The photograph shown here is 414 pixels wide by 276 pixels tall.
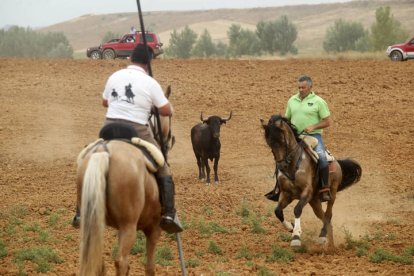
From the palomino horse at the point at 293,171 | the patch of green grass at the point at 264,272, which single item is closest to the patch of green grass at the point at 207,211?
the palomino horse at the point at 293,171

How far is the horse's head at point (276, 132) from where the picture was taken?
1147 cm

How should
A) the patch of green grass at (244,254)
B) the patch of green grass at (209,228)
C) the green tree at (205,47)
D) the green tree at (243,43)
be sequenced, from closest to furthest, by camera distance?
1. the patch of green grass at (244,254)
2. the patch of green grass at (209,228)
3. the green tree at (243,43)
4. the green tree at (205,47)

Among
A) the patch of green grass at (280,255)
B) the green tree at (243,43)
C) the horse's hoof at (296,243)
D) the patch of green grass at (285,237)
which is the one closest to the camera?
the patch of green grass at (280,255)

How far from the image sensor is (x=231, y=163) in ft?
70.1

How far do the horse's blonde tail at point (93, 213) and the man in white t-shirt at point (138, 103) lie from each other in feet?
3.54

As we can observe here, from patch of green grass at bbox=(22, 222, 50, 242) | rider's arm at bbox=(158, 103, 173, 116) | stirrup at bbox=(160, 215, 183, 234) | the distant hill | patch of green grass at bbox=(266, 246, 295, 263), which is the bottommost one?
the distant hill

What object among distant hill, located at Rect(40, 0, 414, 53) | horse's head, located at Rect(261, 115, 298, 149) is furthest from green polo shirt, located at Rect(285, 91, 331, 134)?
distant hill, located at Rect(40, 0, 414, 53)

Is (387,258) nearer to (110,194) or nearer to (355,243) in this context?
(355,243)

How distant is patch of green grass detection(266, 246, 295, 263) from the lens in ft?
36.2

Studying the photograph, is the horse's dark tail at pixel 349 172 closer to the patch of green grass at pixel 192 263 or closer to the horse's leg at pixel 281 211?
the horse's leg at pixel 281 211

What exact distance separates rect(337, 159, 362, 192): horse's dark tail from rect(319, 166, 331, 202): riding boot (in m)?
0.91

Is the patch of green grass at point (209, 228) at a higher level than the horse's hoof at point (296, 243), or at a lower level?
lower

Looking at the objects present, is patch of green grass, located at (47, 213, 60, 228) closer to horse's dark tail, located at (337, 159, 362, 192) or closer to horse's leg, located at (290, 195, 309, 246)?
horse's leg, located at (290, 195, 309, 246)

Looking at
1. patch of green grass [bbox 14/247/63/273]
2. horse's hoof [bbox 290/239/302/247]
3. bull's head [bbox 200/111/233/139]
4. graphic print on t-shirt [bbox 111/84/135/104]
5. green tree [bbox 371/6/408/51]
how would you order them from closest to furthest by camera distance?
graphic print on t-shirt [bbox 111/84/135/104]
patch of green grass [bbox 14/247/63/273]
horse's hoof [bbox 290/239/302/247]
bull's head [bbox 200/111/233/139]
green tree [bbox 371/6/408/51]
